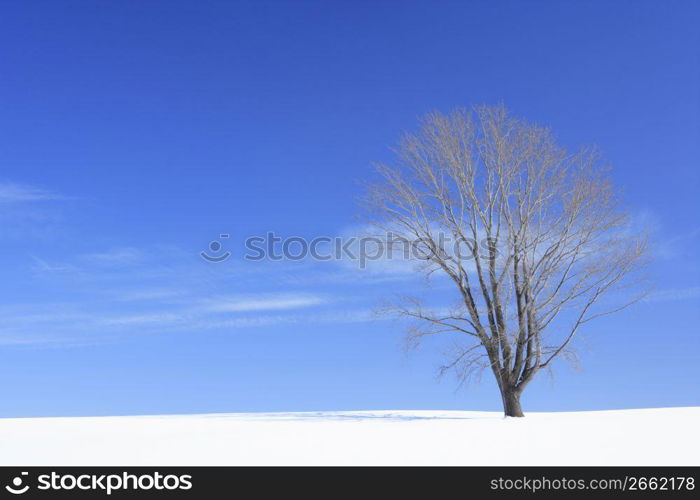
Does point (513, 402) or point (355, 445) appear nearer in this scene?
point (355, 445)

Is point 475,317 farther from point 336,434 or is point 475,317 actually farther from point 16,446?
point 16,446

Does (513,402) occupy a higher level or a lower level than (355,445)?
higher

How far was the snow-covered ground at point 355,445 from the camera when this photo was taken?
759 centimetres

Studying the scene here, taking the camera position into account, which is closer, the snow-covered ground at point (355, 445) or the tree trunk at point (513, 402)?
the snow-covered ground at point (355, 445)

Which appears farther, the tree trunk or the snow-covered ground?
the tree trunk

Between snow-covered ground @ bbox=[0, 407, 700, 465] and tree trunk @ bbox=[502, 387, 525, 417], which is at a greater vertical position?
tree trunk @ bbox=[502, 387, 525, 417]

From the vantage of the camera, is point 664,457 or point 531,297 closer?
point 664,457

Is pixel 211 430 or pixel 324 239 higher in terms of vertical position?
pixel 324 239

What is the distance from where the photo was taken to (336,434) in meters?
10.5

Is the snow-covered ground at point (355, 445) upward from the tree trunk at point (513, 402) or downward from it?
downward

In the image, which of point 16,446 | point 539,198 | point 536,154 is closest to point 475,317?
point 539,198

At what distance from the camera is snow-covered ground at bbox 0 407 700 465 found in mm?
7591

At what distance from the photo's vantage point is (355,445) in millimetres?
8867

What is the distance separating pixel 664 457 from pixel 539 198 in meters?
9.35
